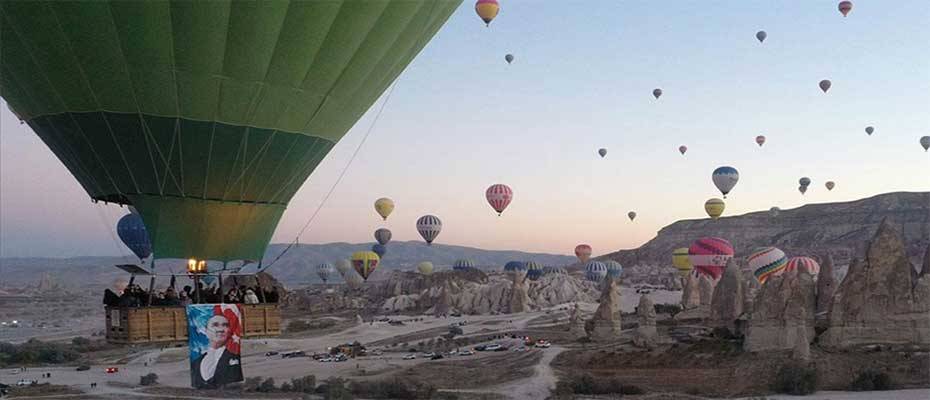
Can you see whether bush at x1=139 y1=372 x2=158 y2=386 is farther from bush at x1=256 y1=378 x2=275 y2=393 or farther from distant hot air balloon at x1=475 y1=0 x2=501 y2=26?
→ distant hot air balloon at x1=475 y1=0 x2=501 y2=26

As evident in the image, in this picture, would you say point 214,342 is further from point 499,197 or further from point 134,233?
point 499,197

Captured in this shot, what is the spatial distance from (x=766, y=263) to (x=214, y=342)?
185 feet

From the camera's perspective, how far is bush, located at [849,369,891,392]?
32.4 m

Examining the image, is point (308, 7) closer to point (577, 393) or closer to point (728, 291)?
point (577, 393)

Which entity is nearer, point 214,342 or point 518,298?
point 214,342

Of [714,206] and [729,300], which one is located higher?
[714,206]

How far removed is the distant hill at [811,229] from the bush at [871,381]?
93727 millimetres

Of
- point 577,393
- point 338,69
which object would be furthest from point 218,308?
point 577,393

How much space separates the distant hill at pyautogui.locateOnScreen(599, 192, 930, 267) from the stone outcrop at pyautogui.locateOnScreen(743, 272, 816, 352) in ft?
299

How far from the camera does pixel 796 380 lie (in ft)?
110

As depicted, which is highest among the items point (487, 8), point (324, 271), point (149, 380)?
point (487, 8)

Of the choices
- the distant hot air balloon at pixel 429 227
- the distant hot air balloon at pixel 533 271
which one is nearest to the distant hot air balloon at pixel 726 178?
the distant hot air balloon at pixel 429 227

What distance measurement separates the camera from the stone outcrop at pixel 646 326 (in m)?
43.5

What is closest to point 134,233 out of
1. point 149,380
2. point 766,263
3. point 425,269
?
point 149,380
